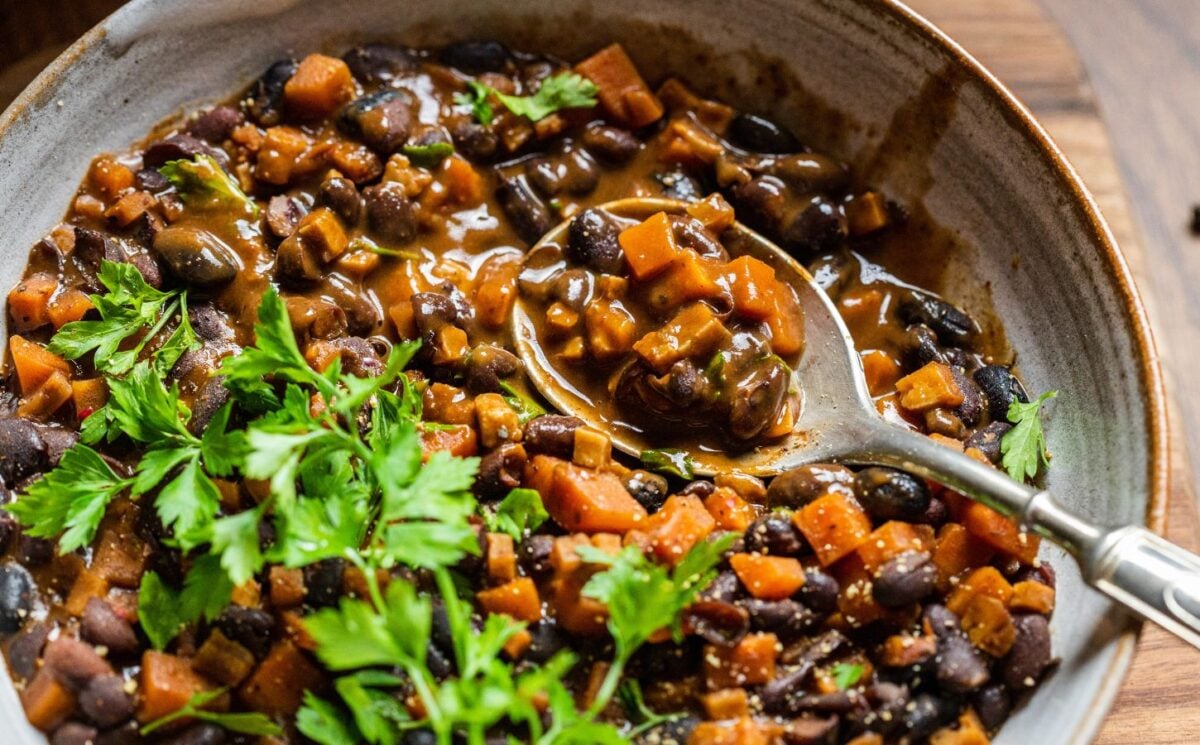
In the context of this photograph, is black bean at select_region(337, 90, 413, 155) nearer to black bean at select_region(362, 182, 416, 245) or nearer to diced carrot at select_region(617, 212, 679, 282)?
black bean at select_region(362, 182, 416, 245)

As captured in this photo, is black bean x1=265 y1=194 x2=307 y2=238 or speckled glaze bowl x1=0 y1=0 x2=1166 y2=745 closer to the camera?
speckled glaze bowl x1=0 y1=0 x2=1166 y2=745

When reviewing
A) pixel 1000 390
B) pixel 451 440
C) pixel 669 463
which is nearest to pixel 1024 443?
pixel 1000 390

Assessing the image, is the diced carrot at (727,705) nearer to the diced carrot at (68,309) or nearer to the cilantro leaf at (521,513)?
the cilantro leaf at (521,513)

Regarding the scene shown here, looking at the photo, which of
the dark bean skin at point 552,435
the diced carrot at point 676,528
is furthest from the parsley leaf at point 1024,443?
the dark bean skin at point 552,435

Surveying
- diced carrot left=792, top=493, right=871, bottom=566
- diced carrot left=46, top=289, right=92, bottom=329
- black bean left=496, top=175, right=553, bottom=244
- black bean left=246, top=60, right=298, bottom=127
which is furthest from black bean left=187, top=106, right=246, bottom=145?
diced carrot left=792, top=493, right=871, bottom=566

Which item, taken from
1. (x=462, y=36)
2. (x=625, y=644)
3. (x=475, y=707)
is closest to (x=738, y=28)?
(x=462, y=36)

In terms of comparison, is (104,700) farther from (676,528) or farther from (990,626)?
(990,626)
